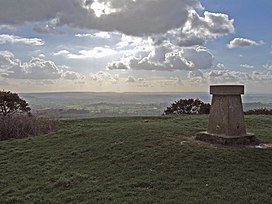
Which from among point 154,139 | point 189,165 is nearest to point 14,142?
point 154,139

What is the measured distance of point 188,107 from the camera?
23328 millimetres

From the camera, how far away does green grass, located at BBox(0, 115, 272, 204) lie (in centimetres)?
684

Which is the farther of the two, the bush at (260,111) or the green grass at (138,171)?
the bush at (260,111)

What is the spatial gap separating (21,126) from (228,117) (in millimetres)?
9103

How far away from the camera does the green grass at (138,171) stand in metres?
6.84

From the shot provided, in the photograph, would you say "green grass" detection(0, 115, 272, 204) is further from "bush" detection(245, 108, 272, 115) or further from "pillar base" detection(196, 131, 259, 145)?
"bush" detection(245, 108, 272, 115)

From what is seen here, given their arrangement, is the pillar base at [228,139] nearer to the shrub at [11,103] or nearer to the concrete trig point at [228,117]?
the concrete trig point at [228,117]

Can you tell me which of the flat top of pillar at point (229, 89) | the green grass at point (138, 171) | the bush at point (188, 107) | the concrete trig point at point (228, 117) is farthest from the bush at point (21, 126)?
the bush at point (188, 107)

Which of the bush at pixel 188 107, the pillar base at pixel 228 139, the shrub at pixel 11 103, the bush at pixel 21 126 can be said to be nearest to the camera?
the pillar base at pixel 228 139

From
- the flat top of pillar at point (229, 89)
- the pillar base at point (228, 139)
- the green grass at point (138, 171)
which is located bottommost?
the green grass at point (138, 171)

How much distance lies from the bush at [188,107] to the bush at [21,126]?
30.3 ft

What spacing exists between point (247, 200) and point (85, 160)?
458 cm

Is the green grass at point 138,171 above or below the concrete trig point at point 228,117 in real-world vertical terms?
below

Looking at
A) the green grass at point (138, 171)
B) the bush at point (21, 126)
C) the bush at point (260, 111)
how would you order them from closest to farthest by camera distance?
the green grass at point (138, 171)
the bush at point (21, 126)
the bush at point (260, 111)
